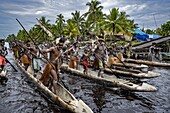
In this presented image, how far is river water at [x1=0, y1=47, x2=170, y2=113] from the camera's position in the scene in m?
7.60

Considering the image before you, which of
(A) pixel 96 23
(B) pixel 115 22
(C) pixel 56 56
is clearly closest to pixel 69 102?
(C) pixel 56 56

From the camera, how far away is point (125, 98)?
353 inches

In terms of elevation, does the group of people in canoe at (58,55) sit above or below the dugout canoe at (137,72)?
above

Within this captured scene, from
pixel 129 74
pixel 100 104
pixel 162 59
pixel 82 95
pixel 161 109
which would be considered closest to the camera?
pixel 161 109

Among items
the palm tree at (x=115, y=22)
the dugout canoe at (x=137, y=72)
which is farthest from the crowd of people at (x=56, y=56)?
the palm tree at (x=115, y=22)

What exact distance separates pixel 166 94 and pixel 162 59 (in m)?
14.9

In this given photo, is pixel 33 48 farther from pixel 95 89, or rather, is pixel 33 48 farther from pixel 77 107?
pixel 77 107

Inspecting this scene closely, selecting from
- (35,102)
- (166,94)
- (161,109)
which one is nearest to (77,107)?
(35,102)

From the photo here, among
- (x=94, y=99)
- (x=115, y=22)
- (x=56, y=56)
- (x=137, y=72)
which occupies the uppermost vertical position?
(x=115, y=22)

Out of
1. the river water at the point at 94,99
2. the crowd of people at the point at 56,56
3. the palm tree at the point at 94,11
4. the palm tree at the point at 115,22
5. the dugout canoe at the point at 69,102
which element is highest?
the palm tree at the point at 94,11

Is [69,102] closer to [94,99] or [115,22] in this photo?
[94,99]

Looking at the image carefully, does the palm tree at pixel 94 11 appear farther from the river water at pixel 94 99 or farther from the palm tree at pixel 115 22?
the river water at pixel 94 99

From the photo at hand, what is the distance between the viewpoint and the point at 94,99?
349 inches

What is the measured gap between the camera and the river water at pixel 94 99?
760 cm
